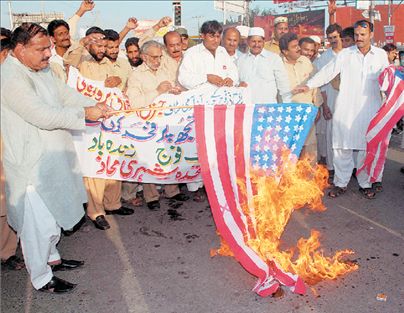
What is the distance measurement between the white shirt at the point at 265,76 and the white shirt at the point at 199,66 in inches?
20.9

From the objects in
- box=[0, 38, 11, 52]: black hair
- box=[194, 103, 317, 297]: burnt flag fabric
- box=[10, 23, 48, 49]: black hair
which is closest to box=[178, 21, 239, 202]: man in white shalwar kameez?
box=[194, 103, 317, 297]: burnt flag fabric

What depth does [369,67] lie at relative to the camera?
573 centimetres

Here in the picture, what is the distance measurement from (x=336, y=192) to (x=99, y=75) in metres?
3.38

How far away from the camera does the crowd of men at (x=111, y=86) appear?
A: 340cm

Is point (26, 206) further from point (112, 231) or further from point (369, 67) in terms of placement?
point (369, 67)

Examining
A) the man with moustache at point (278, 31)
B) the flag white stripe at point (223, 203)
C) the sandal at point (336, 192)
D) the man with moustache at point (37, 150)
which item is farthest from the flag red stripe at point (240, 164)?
the man with moustache at point (278, 31)

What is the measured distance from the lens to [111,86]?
521 cm

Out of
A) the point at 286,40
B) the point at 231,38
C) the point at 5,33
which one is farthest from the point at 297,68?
the point at 5,33

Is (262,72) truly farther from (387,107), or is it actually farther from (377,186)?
(377,186)

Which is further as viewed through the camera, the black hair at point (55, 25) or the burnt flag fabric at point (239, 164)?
the black hair at point (55, 25)

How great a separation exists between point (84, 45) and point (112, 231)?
221 centimetres

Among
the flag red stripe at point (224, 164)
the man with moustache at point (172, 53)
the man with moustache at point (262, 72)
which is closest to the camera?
the flag red stripe at point (224, 164)

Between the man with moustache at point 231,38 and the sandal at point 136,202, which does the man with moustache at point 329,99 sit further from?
the sandal at point 136,202

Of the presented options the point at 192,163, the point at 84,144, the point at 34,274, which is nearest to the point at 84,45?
the point at 84,144
